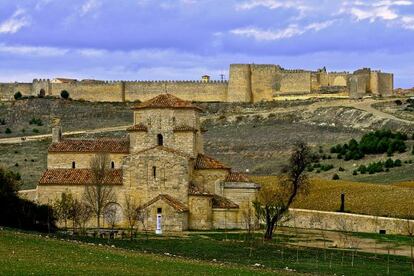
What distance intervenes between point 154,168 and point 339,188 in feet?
37.9

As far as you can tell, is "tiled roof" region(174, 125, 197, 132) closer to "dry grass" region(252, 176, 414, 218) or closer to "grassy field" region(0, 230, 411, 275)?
"dry grass" region(252, 176, 414, 218)

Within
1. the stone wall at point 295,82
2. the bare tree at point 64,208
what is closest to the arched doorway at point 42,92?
the stone wall at point 295,82

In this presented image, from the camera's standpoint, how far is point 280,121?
9338 centimetres

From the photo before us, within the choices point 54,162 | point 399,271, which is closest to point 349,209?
point 54,162

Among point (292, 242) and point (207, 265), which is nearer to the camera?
point (207, 265)

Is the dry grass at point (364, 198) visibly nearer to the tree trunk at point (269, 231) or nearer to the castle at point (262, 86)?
the tree trunk at point (269, 231)

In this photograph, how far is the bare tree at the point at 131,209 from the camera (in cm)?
4706

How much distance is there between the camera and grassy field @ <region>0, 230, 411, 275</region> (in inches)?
1057

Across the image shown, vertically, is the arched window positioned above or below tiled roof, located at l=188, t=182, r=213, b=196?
above

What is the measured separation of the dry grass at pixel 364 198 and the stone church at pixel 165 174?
561 cm

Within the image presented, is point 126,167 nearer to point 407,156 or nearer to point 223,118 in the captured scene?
point 407,156

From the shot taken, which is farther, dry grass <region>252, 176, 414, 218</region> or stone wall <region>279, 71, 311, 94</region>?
stone wall <region>279, 71, 311, 94</region>

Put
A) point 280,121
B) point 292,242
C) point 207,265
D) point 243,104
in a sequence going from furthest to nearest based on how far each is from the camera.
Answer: point 243,104 → point 280,121 → point 292,242 → point 207,265

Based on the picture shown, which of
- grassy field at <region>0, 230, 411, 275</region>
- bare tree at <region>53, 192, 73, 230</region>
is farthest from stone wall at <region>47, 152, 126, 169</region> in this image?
grassy field at <region>0, 230, 411, 275</region>
